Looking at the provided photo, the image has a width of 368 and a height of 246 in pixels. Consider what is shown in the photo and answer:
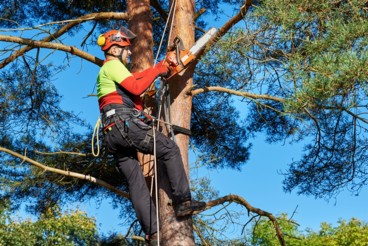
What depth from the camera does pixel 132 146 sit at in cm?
532

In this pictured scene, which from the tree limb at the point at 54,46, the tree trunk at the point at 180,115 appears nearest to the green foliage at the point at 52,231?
the tree limb at the point at 54,46

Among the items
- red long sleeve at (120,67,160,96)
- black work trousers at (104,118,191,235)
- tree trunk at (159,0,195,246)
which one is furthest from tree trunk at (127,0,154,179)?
red long sleeve at (120,67,160,96)

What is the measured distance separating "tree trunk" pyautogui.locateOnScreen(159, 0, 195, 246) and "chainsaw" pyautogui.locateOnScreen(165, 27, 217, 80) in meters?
0.26

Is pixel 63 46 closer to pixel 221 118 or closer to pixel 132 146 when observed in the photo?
pixel 132 146

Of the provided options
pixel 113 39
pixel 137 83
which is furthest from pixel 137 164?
pixel 113 39

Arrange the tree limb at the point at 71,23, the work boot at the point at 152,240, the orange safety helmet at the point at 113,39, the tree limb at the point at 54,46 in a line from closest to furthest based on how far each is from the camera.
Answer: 1. the work boot at the point at 152,240
2. the orange safety helmet at the point at 113,39
3. the tree limb at the point at 54,46
4. the tree limb at the point at 71,23

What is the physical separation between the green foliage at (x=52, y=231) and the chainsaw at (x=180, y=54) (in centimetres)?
597

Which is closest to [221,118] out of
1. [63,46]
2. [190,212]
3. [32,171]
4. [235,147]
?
[235,147]

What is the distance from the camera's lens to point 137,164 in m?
5.50

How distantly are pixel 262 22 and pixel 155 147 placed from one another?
62.4 inches

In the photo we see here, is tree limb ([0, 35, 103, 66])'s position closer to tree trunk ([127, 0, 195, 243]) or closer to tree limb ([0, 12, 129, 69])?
tree limb ([0, 12, 129, 69])

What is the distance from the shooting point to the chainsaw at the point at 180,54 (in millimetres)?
5660

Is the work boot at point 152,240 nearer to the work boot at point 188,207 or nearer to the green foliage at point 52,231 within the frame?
the work boot at point 188,207

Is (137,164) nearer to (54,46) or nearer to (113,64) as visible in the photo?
(113,64)
